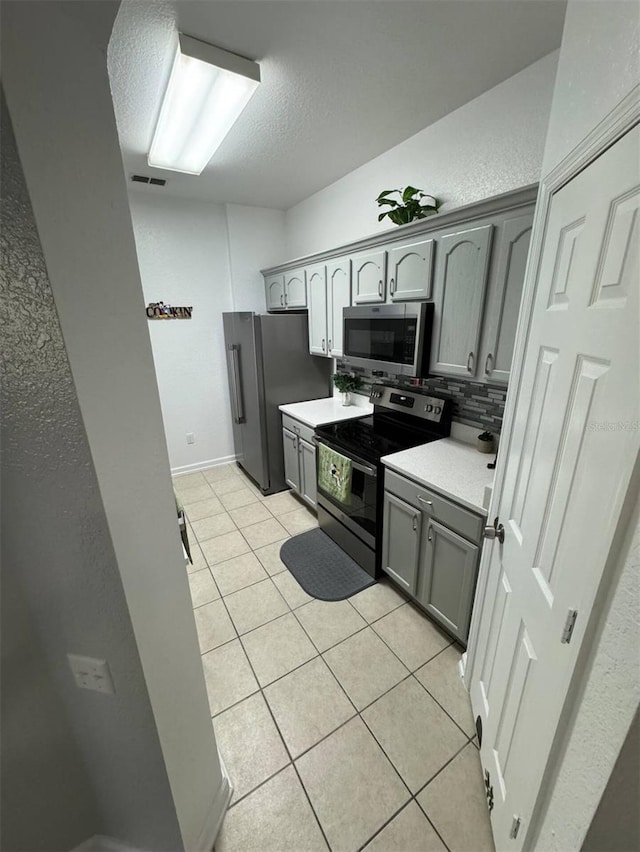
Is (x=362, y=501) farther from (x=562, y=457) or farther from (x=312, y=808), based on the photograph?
(x=562, y=457)

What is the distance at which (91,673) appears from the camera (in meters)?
0.83

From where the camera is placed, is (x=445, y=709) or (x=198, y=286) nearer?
(x=445, y=709)

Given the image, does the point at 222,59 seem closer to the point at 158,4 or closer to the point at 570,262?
the point at 158,4

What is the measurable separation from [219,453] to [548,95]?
3894 millimetres

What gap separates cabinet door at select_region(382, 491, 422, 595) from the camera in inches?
73.1

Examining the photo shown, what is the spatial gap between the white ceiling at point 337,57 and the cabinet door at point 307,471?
2135 millimetres

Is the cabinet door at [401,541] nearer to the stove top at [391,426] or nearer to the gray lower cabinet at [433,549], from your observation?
the gray lower cabinet at [433,549]

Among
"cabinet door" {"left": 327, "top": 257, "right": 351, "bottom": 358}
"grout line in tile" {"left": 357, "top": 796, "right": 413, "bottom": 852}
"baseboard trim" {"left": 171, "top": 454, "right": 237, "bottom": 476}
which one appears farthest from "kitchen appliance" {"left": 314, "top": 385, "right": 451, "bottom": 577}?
"baseboard trim" {"left": 171, "top": 454, "right": 237, "bottom": 476}

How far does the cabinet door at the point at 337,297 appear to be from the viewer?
8.28 ft

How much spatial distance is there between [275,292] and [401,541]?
279cm

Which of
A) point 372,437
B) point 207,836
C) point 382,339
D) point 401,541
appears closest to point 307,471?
point 372,437

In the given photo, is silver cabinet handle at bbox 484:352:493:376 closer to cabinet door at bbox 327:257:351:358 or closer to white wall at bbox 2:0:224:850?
cabinet door at bbox 327:257:351:358

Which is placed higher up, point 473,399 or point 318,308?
point 318,308

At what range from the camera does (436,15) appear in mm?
1303
